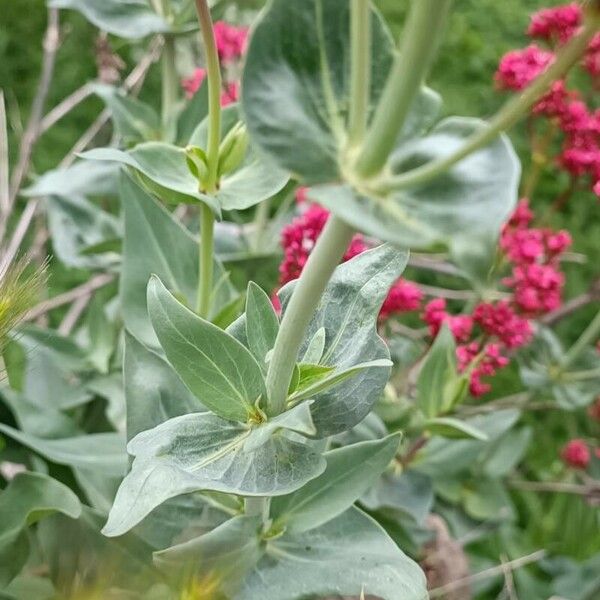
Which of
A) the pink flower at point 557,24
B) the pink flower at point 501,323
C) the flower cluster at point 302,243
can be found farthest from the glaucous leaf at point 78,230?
the pink flower at point 557,24

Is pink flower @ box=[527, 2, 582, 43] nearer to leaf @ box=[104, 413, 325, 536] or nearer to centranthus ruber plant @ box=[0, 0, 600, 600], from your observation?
centranthus ruber plant @ box=[0, 0, 600, 600]

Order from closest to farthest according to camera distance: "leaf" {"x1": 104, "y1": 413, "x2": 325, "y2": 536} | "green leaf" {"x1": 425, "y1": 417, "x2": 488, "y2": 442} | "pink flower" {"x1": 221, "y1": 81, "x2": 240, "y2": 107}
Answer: "leaf" {"x1": 104, "y1": 413, "x2": 325, "y2": 536} < "green leaf" {"x1": 425, "y1": 417, "x2": 488, "y2": 442} < "pink flower" {"x1": 221, "y1": 81, "x2": 240, "y2": 107}

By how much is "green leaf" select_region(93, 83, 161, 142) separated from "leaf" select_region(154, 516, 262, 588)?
327mm

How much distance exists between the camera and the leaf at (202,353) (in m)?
0.38

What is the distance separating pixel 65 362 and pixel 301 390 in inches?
14.8

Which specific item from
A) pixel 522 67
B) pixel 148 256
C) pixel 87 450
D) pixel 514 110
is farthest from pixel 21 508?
pixel 522 67

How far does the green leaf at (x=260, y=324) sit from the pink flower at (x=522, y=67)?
0.42 meters

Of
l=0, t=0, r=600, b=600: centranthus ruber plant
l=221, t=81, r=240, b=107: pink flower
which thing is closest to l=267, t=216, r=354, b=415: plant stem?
l=0, t=0, r=600, b=600: centranthus ruber plant

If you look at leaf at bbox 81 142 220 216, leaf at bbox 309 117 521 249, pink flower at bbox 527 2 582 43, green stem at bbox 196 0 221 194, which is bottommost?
pink flower at bbox 527 2 582 43

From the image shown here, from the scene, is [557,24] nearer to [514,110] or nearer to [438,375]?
[438,375]

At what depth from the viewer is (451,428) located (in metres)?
0.58

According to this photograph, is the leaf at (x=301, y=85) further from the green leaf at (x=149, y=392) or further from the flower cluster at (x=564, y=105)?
the flower cluster at (x=564, y=105)

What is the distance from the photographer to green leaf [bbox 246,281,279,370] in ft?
1.32

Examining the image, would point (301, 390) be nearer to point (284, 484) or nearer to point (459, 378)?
point (284, 484)
